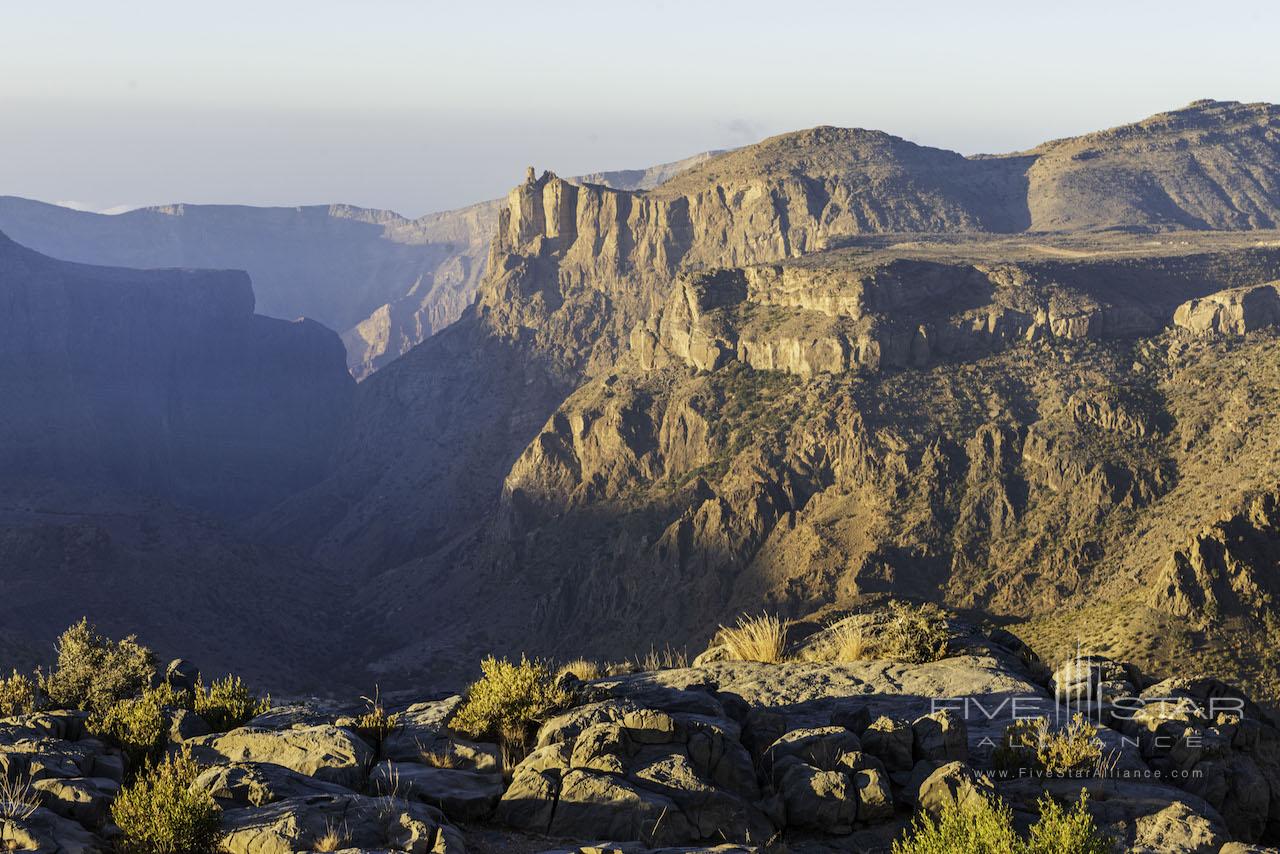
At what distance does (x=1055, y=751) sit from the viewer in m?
22.1

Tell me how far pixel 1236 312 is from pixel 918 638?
83.6 meters

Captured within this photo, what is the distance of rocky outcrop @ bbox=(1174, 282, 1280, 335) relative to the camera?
10312cm

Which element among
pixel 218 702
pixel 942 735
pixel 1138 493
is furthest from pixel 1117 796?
pixel 1138 493

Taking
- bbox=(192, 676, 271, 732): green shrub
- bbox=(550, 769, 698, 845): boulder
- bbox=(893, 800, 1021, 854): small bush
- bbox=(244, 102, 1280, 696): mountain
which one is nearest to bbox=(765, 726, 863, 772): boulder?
bbox=(550, 769, 698, 845): boulder

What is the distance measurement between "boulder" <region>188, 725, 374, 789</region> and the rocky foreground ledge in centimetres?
5

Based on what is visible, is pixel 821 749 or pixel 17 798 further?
pixel 821 749

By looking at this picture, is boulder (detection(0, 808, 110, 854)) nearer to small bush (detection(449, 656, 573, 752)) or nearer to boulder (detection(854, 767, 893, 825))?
small bush (detection(449, 656, 573, 752))

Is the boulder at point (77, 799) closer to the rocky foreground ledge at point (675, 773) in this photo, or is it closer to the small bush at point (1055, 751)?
the rocky foreground ledge at point (675, 773)

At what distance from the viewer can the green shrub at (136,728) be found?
23.1m

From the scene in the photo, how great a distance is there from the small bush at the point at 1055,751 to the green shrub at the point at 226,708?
14.0m

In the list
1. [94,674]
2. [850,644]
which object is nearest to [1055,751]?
[850,644]

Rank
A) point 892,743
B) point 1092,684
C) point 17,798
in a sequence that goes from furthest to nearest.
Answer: point 1092,684 < point 892,743 < point 17,798

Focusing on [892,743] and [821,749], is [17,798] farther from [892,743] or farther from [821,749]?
[892,743]

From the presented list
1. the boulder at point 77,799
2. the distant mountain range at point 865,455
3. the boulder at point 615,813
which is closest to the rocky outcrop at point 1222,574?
the distant mountain range at point 865,455
